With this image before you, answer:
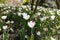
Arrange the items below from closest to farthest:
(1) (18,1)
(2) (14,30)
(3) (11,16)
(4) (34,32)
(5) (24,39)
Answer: (5) (24,39) → (4) (34,32) → (2) (14,30) → (3) (11,16) → (1) (18,1)

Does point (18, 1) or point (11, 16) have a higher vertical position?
point (11, 16)

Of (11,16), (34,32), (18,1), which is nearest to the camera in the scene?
(34,32)

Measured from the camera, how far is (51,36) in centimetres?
273

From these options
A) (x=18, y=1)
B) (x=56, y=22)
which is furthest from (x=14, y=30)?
(x=18, y=1)

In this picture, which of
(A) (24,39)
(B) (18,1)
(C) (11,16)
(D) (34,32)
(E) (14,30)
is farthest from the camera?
(B) (18,1)

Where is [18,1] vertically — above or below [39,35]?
below

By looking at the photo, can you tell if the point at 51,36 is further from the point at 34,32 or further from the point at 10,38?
the point at 10,38

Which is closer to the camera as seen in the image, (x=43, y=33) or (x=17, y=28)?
(x=43, y=33)

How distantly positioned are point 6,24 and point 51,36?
0.65 meters

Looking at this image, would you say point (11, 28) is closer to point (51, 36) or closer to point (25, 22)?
point (25, 22)

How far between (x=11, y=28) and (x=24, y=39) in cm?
37

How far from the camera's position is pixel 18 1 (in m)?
10.2

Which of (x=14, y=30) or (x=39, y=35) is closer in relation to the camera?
(x=39, y=35)

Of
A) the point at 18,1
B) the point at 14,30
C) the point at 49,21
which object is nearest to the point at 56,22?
the point at 49,21
